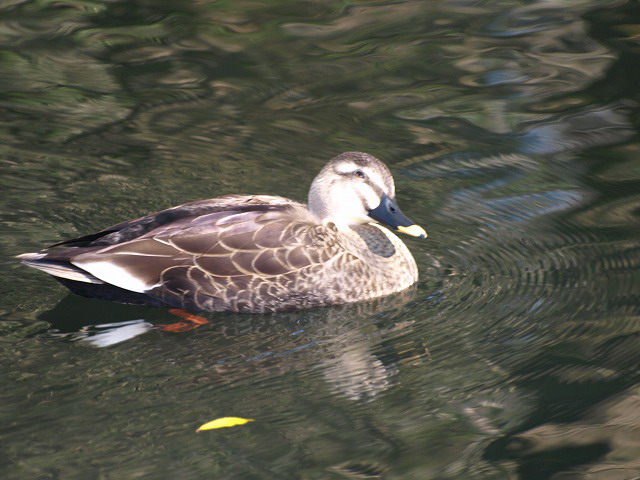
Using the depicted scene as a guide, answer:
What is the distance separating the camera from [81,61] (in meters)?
12.0

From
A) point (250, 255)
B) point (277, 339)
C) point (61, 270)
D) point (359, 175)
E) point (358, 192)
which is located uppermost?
point (359, 175)

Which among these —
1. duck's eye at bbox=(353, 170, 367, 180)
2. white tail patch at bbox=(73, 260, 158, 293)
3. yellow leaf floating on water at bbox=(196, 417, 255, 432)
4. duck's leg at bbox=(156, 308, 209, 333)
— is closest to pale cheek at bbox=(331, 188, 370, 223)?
duck's eye at bbox=(353, 170, 367, 180)

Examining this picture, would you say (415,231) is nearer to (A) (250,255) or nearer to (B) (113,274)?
(A) (250,255)

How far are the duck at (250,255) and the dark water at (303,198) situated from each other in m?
0.16

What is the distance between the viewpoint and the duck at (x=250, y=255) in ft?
26.0

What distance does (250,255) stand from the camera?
7.98 m

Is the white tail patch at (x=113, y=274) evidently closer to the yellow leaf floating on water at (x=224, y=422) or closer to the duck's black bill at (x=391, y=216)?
the duck's black bill at (x=391, y=216)

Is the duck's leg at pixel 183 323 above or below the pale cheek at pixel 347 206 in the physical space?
below

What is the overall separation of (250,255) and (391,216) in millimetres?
1044

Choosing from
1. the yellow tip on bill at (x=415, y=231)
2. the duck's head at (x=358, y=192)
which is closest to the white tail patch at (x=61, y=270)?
the duck's head at (x=358, y=192)

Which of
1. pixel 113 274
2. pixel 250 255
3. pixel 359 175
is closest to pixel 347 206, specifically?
pixel 359 175

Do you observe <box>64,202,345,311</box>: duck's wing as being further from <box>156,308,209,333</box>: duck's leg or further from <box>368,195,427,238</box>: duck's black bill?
<box>368,195,427,238</box>: duck's black bill

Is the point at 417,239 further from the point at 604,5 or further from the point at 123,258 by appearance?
the point at 604,5

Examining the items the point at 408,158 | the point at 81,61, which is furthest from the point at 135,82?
the point at 408,158
